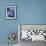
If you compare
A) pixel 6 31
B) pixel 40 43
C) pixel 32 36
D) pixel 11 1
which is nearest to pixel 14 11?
pixel 11 1

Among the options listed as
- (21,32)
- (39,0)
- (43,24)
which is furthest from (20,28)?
(39,0)

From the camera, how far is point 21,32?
4.54 metres

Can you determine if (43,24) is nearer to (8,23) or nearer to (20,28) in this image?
(20,28)

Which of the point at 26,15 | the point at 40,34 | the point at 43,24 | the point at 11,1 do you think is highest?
the point at 11,1

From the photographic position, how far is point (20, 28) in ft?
15.0

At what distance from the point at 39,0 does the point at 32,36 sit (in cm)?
128

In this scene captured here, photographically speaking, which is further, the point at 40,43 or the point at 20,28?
the point at 20,28

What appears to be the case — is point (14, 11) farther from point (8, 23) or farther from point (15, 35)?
point (15, 35)

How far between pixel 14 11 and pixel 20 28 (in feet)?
2.06

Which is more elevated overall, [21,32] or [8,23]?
[8,23]

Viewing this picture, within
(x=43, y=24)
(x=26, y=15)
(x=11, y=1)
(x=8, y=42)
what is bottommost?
(x=8, y=42)

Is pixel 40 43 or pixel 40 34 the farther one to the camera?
pixel 40 34

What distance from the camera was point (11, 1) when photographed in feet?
15.3

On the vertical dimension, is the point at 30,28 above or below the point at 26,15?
below
